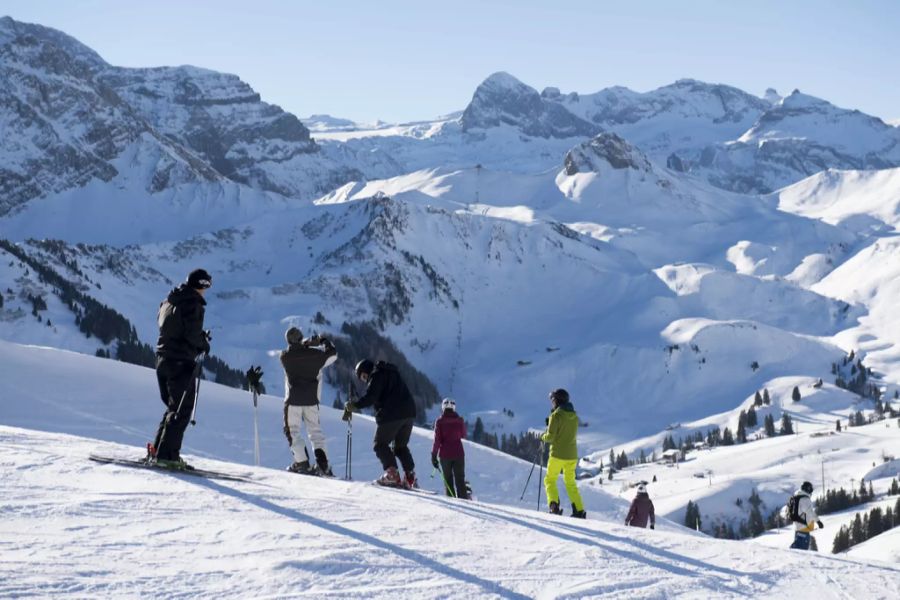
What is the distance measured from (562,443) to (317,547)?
777 cm

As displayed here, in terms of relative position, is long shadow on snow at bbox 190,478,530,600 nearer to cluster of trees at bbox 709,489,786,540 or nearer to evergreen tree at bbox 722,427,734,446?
cluster of trees at bbox 709,489,786,540

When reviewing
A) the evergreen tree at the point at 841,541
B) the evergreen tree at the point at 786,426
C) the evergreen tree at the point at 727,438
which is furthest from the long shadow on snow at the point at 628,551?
the evergreen tree at the point at 786,426

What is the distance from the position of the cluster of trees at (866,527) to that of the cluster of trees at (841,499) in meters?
11.6

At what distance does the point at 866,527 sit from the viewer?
111250 millimetres

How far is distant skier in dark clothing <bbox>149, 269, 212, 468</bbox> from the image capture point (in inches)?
581

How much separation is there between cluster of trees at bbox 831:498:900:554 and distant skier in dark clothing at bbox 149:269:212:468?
325 ft

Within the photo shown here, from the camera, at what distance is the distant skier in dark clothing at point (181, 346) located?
48.4 feet

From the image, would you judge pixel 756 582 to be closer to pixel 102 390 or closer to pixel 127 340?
pixel 102 390

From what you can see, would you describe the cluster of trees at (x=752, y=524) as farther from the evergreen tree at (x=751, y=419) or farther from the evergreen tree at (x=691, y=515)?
the evergreen tree at (x=751, y=419)

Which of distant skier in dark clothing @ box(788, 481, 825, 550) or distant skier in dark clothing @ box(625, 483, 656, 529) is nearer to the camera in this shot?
distant skier in dark clothing @ box(788, 481, 825, 550)

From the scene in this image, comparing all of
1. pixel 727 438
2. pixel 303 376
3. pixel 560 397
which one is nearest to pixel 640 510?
pixel 560 397

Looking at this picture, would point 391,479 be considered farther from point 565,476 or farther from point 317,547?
point 317,547

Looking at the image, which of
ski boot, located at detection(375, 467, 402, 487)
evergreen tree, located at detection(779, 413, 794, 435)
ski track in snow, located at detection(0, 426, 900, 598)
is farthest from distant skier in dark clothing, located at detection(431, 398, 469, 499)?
evergreen tree, located at detection(779, 413, 794, 435)

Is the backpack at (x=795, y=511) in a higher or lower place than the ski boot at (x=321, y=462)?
lower
